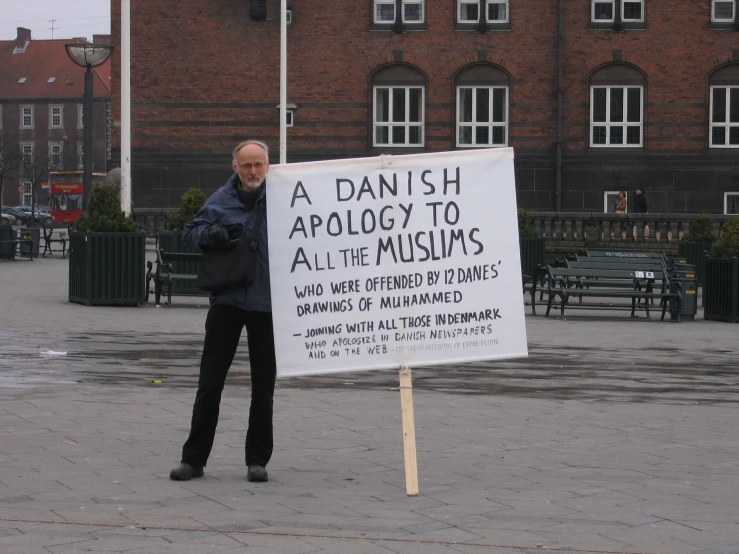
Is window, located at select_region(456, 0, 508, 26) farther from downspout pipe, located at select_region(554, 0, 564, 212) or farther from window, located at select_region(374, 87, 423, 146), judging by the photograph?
window, located at select_region(374, 87, 423, 146)

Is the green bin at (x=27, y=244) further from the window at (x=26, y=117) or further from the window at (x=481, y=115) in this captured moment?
the window at (x=26, y=117)

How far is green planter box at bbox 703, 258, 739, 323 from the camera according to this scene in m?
18.7

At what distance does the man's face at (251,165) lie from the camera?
21.6 feet

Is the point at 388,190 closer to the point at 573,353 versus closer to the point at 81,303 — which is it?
the point at 573,353

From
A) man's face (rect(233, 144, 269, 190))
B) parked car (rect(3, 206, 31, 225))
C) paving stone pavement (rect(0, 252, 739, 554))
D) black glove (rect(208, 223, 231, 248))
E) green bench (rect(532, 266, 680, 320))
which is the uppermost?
parked car (rect(3, 206, 31, 225))

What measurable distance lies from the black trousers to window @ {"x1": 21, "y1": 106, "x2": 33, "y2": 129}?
108944mm

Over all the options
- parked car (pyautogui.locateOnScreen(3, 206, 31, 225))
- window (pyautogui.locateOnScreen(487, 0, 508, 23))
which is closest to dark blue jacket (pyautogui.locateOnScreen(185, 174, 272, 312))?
window (pyautogui.locateOnScreen(487, 0, 508, 23))

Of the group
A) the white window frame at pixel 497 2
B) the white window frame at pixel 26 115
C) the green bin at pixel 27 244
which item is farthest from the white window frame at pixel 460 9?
the white window frame at pixel 26 115

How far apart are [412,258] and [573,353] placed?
7737 mm

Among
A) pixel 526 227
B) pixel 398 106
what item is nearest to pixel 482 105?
pixel 398 106

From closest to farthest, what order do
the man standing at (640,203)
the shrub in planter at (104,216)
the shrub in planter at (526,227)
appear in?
the shrub in planter at (104,216) → the shrub in planter at (526,227) → the man standing at (640,203)

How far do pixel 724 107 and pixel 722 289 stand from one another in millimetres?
22189

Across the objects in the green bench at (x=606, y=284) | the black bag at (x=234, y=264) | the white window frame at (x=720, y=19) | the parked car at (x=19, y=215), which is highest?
the white window frame at (x=720, y=19)

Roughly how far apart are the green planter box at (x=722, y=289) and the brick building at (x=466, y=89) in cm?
1984
